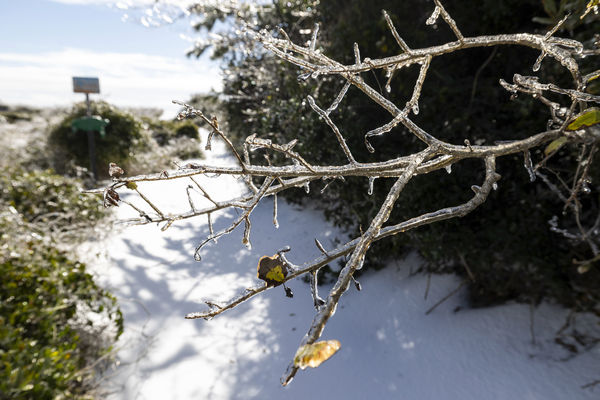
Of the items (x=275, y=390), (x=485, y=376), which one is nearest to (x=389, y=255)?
(x=485, y=376)

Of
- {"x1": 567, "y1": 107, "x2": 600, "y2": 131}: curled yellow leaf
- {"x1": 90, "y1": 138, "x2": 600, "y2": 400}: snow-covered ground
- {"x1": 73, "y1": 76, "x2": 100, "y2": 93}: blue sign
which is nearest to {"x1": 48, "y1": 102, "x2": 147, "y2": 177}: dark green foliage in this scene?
{"x1": 73, "y1": 76, "x2": 100, "y2": 93}: blue sign

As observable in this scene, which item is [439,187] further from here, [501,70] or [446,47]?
[446,47]

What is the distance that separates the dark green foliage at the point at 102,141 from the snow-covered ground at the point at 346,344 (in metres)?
4.92

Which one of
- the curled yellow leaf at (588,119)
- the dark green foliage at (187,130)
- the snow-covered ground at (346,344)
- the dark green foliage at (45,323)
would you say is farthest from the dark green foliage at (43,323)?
the dark green foliage at (187,130)

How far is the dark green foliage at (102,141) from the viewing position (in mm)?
8320

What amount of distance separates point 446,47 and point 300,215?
4.98 m

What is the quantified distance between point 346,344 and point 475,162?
6.69ft

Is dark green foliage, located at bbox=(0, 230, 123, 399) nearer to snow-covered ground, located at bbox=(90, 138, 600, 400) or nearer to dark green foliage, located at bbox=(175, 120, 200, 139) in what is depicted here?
snow-covered ground, located at bbox=(90, 138, 600, 400)

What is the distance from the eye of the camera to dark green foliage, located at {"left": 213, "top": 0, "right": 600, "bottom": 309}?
9.37 feet

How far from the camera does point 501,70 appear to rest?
3.44m

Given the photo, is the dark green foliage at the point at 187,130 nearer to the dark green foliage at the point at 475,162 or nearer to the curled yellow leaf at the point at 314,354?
the dark green foliage at the point at 475,162

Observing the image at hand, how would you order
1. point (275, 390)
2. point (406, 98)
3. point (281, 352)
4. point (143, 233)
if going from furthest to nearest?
point (143, 233) → point (406, 98) → point (281, 352) → point (275, 390)

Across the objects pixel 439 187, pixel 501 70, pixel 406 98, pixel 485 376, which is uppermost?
pixel 501 70

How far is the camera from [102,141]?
855cm
